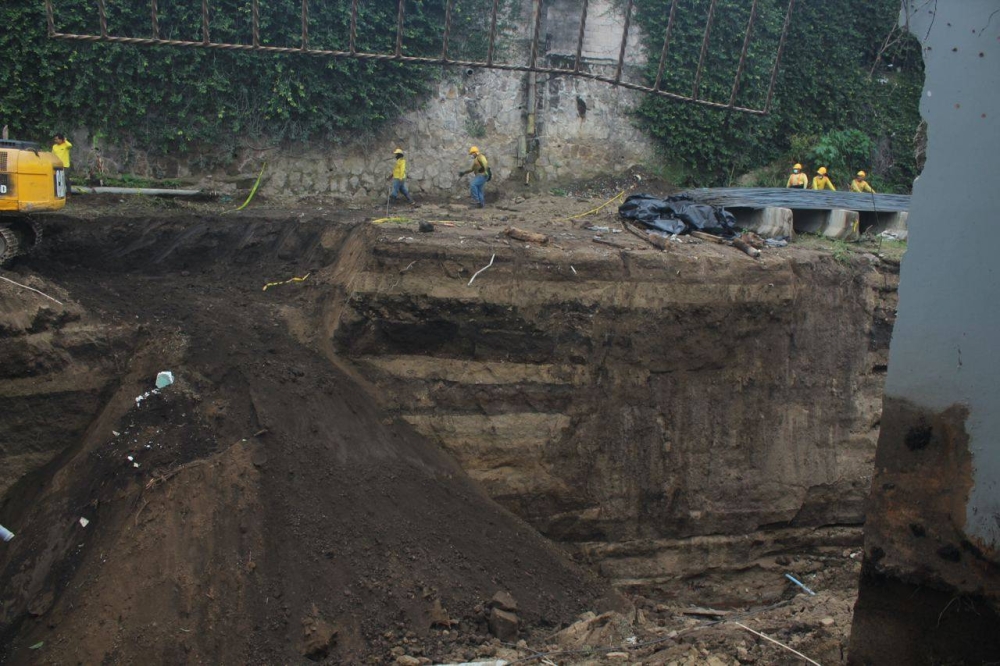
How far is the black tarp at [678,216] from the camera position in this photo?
11.8 m

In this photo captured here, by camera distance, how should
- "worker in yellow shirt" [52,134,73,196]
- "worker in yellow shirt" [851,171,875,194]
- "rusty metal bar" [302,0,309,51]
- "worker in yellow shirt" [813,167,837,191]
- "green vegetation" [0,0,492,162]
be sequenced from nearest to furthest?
"rusty metal bar" [302,0,309,51] → "worker in yellow shirt" [52,134,73,196] → "green vegetation" [0,0,492,162] → "worker in yellow shirt" [851,171,875,194] → "worker in yellow shirt" [813,167,837,191]

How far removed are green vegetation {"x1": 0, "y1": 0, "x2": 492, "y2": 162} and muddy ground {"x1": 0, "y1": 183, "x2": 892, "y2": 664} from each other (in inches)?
206

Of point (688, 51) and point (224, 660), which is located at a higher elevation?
point (688, 51)

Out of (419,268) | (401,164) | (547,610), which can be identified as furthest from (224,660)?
(401,164)

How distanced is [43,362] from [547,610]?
568 cm

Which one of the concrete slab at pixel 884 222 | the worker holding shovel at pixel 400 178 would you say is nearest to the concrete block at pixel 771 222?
the concrete slab at pixel 884 222

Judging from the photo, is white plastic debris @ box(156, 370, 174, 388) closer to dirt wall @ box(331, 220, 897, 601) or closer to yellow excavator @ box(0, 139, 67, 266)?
dirt wall @ box(331, 220, 897, 601)

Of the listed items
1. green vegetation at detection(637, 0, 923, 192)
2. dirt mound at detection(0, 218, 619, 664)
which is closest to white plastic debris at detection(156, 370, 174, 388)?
dirt mound at detection(0, 218, 619, 664)

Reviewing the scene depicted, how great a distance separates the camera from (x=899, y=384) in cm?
435

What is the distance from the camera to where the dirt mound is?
289 inches

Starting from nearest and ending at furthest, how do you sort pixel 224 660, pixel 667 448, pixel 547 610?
pixel 224 660, pixel 547 610, pixel 667 448

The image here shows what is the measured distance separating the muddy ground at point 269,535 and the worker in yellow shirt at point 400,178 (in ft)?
16.0

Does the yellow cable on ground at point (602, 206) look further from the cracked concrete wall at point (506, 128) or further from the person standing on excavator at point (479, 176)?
the person standing on excavator at point (479, 176)

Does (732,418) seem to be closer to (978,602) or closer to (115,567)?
(978,602)
